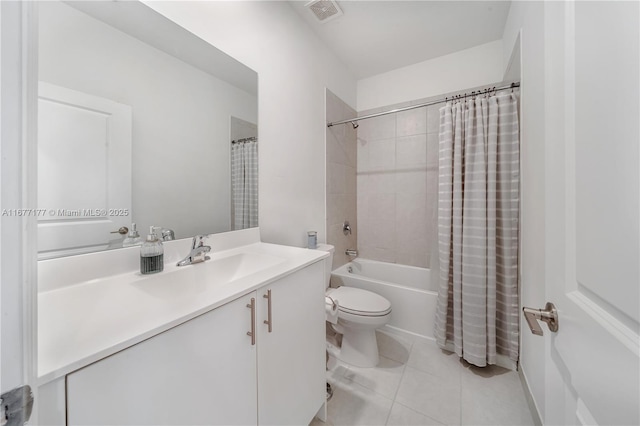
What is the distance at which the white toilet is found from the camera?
1.58 m

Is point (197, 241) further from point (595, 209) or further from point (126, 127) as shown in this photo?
point (595, 209)

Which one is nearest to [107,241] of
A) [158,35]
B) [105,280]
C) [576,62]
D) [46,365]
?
[105,280]

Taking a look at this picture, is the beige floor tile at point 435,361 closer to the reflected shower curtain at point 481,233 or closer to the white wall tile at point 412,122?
the reflected shower curtain at point 481,233

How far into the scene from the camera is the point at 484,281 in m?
1.63

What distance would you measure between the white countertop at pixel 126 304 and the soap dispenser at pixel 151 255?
0.10 ft

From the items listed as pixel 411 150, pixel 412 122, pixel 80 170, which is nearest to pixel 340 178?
pixel 411 150

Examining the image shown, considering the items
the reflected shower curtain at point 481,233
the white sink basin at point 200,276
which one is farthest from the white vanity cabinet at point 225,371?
the reflected shower curtain at point 481,233

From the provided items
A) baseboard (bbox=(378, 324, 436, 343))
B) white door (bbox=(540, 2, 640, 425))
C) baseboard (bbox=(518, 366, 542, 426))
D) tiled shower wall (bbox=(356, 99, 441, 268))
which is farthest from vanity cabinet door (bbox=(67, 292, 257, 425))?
tiled shower wall (bbox=(356, 99, 441, 268))

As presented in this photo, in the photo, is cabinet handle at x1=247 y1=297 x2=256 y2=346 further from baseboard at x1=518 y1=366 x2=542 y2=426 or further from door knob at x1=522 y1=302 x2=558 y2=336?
baseboard at x1=518 y1=366 x2=542 y2=426

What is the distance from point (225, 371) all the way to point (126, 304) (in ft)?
1.17

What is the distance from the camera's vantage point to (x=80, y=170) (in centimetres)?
79

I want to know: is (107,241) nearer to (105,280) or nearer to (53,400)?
(105,280)

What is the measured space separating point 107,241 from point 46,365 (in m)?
0.57

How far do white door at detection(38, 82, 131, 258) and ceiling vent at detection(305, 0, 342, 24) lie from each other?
146cm
